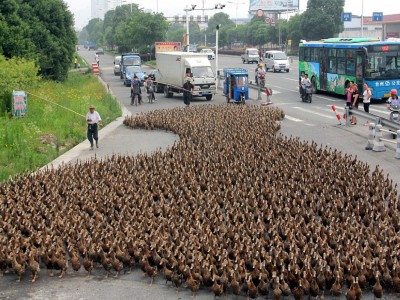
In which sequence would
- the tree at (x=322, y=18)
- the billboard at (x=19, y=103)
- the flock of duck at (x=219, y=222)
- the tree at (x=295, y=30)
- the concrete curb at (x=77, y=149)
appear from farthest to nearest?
the tree at (x=295, y=30)
the tree at (x=322, y=18)
the billboard at (x=19, y=103)
the concrete curb at (x=77, y=149)
the flock of duck at (x=219, y=222)

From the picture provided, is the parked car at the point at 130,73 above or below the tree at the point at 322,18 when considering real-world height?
below

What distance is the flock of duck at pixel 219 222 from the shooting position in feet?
30.1

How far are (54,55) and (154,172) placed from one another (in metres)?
27.4

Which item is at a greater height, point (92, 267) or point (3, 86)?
point (3, 86)

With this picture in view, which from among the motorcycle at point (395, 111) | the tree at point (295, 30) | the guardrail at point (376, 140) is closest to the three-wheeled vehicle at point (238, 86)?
the motorcycle at point (395, 111)

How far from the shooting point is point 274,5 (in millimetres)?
118500

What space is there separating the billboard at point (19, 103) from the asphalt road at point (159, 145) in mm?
A: 3065

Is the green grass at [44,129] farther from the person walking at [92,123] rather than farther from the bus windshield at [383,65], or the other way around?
the bus windshield at [383,65]

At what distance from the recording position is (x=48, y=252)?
10023 mm

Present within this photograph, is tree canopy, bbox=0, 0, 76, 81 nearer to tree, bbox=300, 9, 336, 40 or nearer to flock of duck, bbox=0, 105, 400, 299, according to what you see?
flock of duck, bbox=0, 105, 400, 299

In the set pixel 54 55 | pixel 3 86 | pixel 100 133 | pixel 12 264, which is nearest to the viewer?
pixel 12 264

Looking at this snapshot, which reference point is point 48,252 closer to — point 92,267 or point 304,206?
point 92,267

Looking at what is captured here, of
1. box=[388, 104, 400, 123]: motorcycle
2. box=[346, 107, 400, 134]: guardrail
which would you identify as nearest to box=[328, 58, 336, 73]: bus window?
box=[346, 107, 400, 134]: guardrail

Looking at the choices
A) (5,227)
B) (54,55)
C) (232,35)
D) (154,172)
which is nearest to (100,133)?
(154,172)
